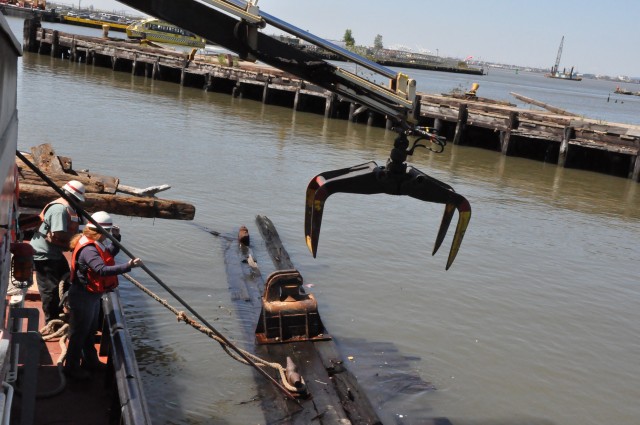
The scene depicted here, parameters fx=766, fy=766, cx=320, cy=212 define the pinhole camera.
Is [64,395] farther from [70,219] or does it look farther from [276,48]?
[276,48]

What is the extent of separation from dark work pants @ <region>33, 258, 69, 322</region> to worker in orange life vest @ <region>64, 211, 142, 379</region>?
882 mm

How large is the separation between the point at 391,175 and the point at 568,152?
80.2 feet

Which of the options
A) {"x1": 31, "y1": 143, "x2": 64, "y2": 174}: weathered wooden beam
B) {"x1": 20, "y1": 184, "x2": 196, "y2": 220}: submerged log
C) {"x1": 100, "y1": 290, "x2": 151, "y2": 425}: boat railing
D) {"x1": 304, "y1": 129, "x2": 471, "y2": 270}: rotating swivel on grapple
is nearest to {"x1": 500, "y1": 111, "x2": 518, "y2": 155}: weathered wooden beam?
{"x1": 20, "y1": 184, "x2": 196, "y2": 220}: submerged log

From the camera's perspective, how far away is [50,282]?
7.83 m

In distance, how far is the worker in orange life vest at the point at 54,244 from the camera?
7.51 meters

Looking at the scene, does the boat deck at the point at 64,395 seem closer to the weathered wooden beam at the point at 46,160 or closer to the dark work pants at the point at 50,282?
the dark work pants at the point at 50,282

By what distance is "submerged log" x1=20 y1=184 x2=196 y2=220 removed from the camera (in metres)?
9.84

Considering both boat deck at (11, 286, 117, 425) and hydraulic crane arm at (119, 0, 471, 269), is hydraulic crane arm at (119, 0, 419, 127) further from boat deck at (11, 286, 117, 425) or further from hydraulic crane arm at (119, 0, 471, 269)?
boat deck at (11, 286, 117, 425)

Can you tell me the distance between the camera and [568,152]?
28812mm

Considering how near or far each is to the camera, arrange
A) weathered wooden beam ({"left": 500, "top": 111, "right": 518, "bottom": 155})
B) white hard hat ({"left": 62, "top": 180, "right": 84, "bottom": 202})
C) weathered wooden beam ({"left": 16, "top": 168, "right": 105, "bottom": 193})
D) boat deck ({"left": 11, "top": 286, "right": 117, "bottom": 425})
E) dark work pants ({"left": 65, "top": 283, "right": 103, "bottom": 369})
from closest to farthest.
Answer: boat deck ({"left": 11, "top": 286, "right": 117, "bottom": 425}) → dark work pants ({"left": 65, "top": 283, "right": 103, "bottom": 369}) → white hard hat ({"left": 62, "top": 180, "right": 84, "bottom": 202}) → weathered wooden beam ({"left": 16, "top": 168, "right": 105, "bottom": 193}) → weathered wooden beam ({"left": 500, "top": 111, "right": 518, "bottom": 155})

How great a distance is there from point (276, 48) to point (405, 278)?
8096mm

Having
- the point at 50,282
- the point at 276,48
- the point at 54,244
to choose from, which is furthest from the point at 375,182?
the point at 50,282

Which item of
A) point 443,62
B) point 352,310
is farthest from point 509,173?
point 443,62

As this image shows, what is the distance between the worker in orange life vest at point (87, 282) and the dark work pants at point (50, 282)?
0.88m
